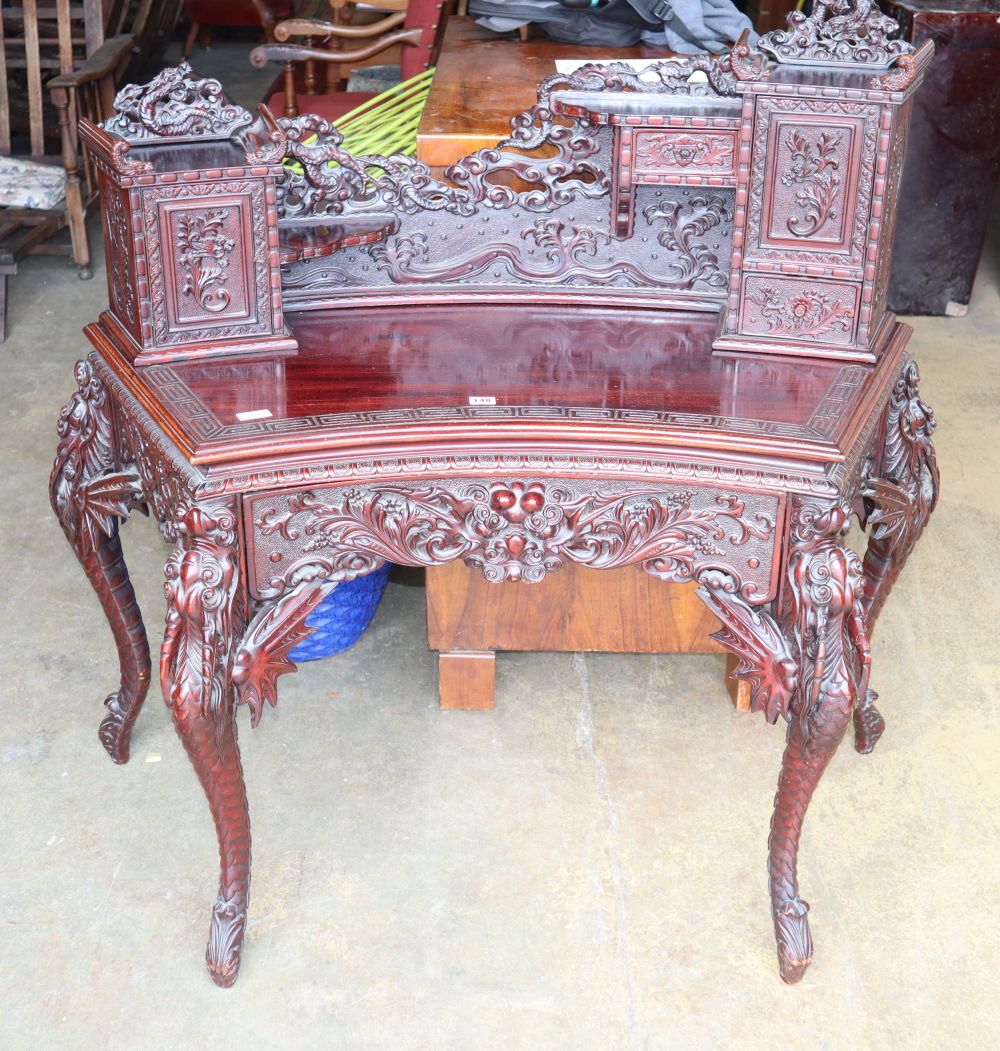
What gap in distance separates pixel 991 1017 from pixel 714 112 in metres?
1.33

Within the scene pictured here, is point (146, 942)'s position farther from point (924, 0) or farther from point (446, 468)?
point (924, 0)

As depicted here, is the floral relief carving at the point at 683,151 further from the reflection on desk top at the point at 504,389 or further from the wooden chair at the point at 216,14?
the wooden chair at the point at 216,14

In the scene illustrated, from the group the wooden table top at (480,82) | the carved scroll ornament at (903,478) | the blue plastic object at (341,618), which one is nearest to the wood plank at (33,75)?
the wooden table top at (480,82)

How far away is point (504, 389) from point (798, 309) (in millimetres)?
457

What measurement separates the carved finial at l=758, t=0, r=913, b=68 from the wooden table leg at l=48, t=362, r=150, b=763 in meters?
1.09

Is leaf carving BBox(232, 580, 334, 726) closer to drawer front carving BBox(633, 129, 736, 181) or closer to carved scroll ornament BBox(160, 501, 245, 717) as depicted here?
carved scroll ornament BBox(160, 501, 245, 717)

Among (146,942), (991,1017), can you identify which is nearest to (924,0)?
(991,1017)

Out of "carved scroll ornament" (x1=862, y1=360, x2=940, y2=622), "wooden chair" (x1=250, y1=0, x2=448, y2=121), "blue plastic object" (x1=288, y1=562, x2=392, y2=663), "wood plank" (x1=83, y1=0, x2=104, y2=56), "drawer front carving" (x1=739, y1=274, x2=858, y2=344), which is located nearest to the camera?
"drawer front carving" (x1=739, y1=274, x2=858, y2=344)

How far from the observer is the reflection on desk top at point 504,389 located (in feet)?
5.58

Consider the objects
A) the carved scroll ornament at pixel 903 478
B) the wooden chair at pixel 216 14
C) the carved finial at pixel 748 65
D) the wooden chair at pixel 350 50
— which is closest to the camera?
the carved finial at pixel 748 65

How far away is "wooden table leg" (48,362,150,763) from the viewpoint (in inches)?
79.1

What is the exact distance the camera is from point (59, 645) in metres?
2.68

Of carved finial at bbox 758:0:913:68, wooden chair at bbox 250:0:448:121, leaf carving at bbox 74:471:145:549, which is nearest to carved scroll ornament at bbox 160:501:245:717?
leaf carving at bbox 74:471:145:549

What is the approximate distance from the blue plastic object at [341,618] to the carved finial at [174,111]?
2.91 ft
